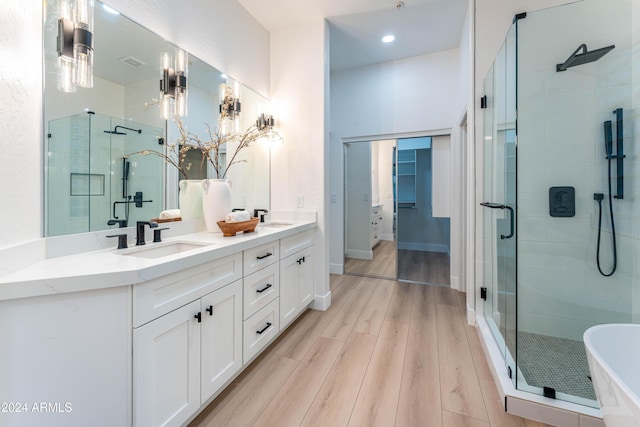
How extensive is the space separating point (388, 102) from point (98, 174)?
3267 millimetres

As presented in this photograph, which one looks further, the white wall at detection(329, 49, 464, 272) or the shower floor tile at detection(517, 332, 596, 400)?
the white wall at detection(329, 49, 464, 272)

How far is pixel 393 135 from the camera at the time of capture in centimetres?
356

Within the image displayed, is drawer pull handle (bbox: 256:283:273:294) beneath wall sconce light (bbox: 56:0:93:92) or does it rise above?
beneath

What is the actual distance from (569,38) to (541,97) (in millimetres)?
437

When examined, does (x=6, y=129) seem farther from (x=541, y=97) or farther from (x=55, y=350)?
(x=541, y=97)

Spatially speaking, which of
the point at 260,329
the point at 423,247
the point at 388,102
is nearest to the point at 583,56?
the point at 388,102

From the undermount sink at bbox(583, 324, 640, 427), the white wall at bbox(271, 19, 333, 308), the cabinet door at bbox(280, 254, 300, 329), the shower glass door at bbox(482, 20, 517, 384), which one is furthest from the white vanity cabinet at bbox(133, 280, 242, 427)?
the shower glass door at bbox(482, 20, 517, 384)

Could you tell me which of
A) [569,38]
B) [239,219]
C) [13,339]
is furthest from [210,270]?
[569,38]

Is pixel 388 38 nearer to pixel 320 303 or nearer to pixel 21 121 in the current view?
pixel 320 303

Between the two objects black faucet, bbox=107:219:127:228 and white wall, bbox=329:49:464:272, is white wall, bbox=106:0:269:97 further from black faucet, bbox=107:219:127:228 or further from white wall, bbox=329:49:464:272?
white wall, bbox=329:49:464:272

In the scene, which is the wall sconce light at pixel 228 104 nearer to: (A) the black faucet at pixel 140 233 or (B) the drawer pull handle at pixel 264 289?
(A) the black faucet at pixel 140 233

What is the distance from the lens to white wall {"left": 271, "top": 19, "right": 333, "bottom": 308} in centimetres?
265

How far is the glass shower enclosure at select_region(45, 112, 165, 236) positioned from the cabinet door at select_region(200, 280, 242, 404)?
72cm

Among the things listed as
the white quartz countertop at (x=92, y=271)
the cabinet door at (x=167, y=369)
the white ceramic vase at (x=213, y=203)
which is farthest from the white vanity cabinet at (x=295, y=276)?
the cabinet door at (x=167, y=369)
